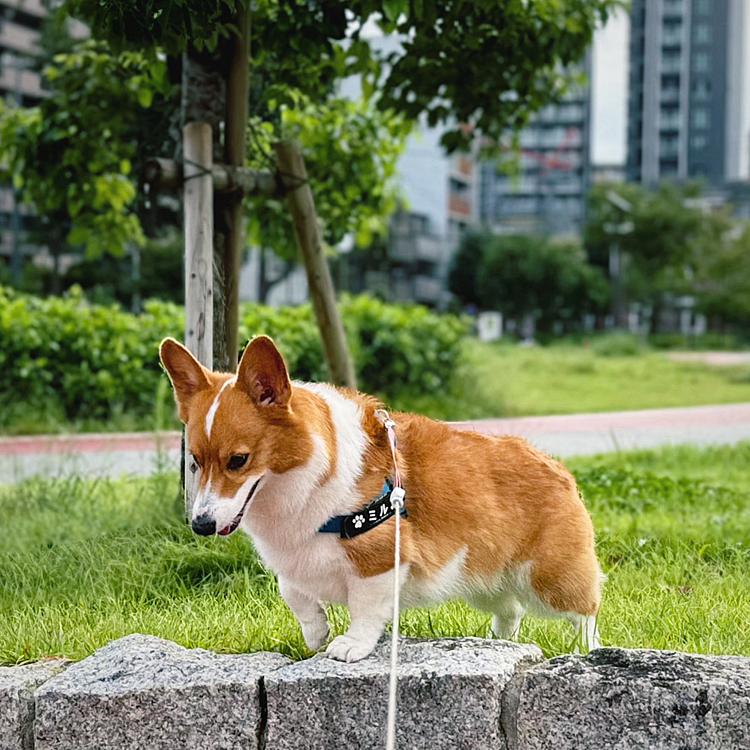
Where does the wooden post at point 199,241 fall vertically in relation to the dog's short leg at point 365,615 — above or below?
above

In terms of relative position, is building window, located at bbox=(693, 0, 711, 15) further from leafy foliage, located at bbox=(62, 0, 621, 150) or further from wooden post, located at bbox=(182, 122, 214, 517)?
wooden post, located at bbox=(182, 122, 214, 517)

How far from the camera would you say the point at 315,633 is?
2.78 metres

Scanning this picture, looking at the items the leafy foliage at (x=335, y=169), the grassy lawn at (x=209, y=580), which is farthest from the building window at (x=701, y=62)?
the grassy lawn at (x=209, y=580)

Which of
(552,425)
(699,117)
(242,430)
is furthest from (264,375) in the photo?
(699,117)

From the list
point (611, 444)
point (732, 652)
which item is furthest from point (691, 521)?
point (611, 444)

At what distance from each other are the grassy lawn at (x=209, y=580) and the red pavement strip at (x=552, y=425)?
2.23m

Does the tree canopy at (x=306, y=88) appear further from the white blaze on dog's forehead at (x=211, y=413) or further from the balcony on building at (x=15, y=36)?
the balcony on building at (x=15, y=36)

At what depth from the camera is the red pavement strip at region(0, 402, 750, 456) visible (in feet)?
28.2

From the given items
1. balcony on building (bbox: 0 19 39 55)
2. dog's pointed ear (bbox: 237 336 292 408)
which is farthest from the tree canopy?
balcony on building (bbox: 0 19 39 55)

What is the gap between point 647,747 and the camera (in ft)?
8.45

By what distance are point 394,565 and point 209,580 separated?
1.57 m

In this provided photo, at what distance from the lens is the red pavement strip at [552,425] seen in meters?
8.59

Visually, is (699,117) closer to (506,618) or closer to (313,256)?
(313,256)

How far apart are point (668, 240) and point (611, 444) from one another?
31.6m
